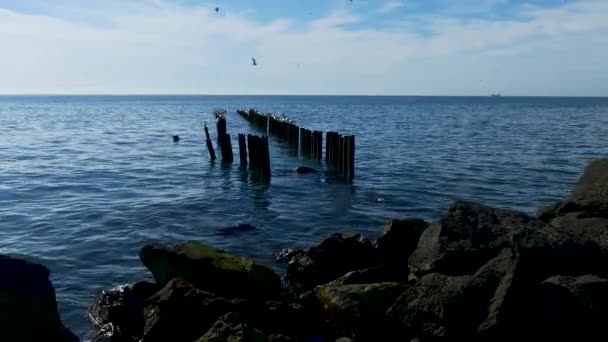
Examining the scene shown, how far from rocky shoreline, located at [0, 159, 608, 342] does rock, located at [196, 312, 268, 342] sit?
0.05 ft

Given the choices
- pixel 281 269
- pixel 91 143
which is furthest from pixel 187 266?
pixel 91 143

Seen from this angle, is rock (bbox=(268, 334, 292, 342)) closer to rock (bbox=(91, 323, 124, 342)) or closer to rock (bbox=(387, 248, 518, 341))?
rock (bbox=(387, 248, 518, 341))

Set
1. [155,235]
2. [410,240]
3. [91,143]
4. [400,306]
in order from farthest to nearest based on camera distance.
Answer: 1. [91,143]
2. [155,235]
3. [410,240]
4. [400,306]

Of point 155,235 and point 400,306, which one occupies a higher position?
point 400,306

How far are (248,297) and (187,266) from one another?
3.58 feet

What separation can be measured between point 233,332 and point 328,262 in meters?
4.23

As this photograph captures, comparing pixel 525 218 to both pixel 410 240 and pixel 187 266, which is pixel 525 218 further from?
pixel 187 266

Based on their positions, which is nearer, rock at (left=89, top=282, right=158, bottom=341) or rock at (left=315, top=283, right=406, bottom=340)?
rock at (left=315, top=283, right=406, bottom=340)

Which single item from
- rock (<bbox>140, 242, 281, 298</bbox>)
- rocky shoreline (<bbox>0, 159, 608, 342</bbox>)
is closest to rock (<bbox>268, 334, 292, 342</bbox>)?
rocky shoreline (<bbox>0, 159, 608, 342</bbox>)

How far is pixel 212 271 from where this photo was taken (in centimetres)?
903

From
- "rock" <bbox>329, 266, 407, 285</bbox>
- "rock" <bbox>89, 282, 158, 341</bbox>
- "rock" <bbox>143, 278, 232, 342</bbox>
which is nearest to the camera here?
"rock" <bbox>143, 278, 232, 342</bbox>

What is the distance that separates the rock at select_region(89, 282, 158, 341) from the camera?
8.45 m

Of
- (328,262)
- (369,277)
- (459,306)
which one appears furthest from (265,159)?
(459,306)

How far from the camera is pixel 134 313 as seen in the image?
8.61 metres
